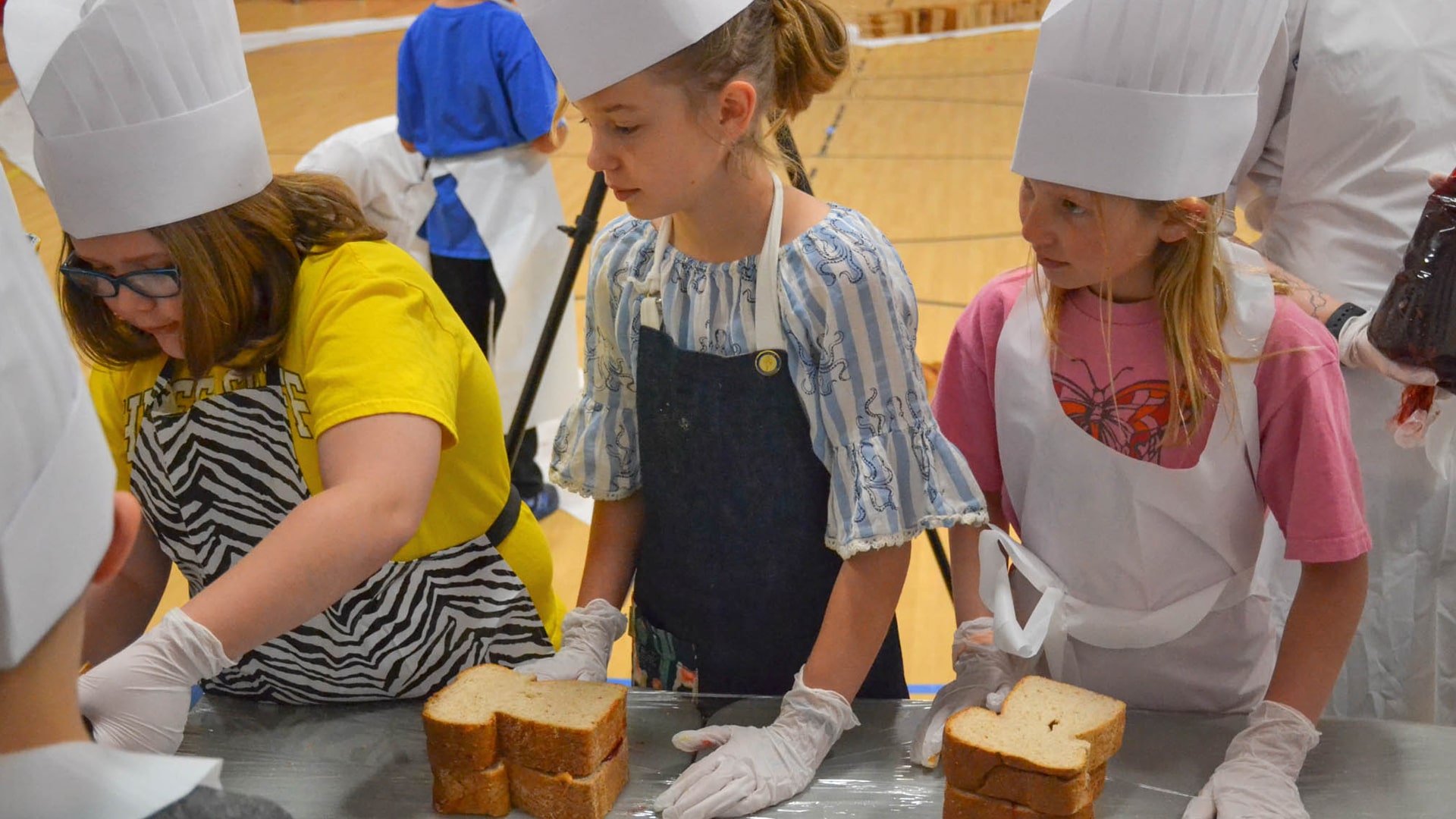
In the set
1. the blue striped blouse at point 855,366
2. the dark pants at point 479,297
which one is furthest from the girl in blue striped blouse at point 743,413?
the dark pants at point 479,297

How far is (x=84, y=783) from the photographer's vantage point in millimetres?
595

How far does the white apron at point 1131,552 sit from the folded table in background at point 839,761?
3.9 inches

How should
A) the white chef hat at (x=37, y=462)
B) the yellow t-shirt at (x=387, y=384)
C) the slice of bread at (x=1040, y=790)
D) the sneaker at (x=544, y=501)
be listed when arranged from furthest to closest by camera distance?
1. the sneaker at (x=544, y=501)
2. the yellow t-shirt at (x=387, y=384)
3. the slice of bread at (x=1040, y=790)
4. the white chef hat at (x=37, y=462)

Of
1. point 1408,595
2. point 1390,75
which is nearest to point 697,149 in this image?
point 1390,75

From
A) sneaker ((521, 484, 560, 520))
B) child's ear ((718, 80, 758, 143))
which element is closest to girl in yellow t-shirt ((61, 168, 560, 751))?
child's ear ((718, 80, 758, 143))

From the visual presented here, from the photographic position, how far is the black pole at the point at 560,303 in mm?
2160

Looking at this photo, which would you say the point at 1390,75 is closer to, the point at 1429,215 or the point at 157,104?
the point at 1429,215

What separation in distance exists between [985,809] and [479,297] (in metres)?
2.21

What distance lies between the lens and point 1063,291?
4.23 feet

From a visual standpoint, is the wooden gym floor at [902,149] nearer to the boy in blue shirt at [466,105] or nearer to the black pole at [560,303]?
the black pole at [560,303]

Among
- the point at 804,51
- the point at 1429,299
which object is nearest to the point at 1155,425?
the point at 1429,299

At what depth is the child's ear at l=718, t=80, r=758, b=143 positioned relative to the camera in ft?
3.67

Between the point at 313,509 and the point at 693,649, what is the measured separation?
46cm

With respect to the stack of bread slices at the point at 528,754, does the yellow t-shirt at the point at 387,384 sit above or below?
above
